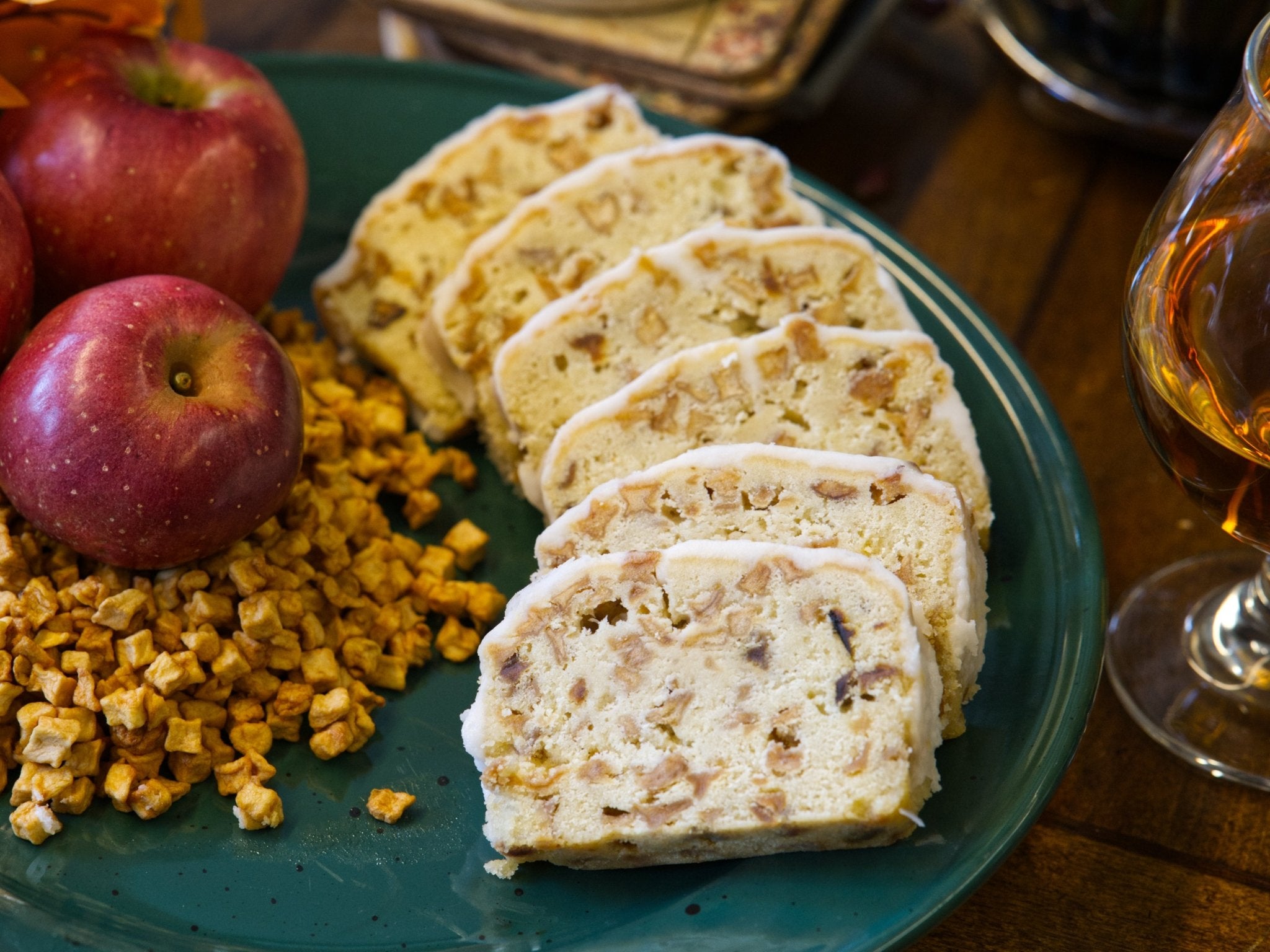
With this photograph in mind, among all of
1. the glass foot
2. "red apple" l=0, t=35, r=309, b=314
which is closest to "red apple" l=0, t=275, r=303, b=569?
"red apple" l=0, t=35, r=309, b=314

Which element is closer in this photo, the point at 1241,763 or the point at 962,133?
the point at 1241,763

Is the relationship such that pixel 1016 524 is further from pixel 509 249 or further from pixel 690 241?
pixel 509 249

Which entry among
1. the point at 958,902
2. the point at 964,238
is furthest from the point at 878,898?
the point at 964,238

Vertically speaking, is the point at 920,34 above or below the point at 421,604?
above

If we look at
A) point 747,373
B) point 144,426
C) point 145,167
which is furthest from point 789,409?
point 145,167

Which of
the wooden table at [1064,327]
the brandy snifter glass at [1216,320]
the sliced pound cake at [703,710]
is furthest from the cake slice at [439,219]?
the brandy snifter glass at [1216,320]

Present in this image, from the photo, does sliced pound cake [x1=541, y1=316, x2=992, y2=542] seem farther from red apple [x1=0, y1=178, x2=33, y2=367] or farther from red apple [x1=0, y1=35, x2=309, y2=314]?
red apple [x1=0, y1=178, x2=33, y2=367]

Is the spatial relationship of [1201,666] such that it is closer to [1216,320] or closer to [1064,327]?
[1216,320]
